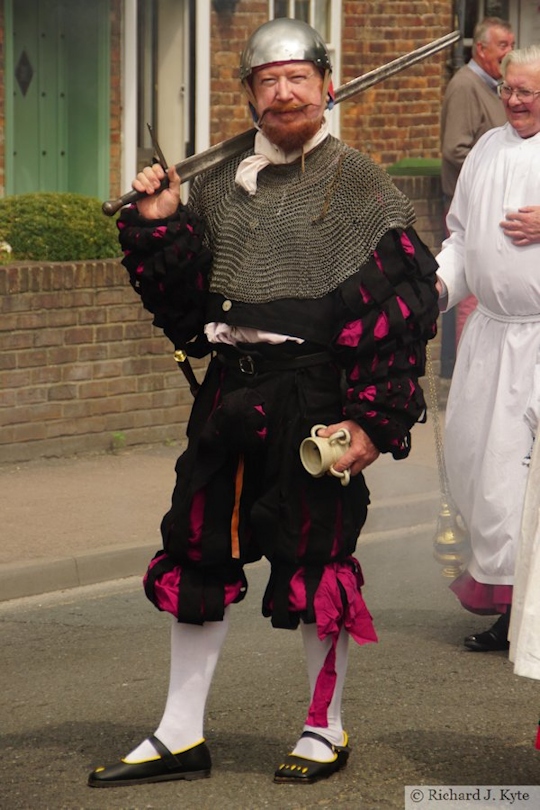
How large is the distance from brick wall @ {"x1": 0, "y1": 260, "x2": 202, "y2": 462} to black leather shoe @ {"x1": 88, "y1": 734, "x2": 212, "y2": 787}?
501 cm

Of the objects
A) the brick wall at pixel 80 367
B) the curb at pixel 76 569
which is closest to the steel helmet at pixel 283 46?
the curb at pixel 76 569

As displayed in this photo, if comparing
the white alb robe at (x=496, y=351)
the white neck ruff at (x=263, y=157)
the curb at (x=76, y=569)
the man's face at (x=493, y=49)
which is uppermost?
the man's face at (x=493, y=49)

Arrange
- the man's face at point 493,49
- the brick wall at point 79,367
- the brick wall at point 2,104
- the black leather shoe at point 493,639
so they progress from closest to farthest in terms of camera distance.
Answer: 1. the black leather shoe at point 493,639
2. the brick wall at point 79,367
3. the man's face at point 493,49
4. the brick wall at point 2,104

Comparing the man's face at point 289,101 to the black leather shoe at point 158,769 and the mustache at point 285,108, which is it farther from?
the black leather shoe at point 158,769

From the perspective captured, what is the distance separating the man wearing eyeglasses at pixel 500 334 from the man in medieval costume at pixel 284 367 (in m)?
1.43

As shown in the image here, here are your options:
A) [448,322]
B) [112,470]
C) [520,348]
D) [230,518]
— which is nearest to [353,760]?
[230,518]

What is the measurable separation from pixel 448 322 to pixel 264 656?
666cm

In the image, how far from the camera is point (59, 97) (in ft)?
44.9

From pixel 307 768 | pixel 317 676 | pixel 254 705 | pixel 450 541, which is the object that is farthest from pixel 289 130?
pixel 450 541

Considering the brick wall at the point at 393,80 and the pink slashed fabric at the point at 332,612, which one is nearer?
the pink slashed fabric at the point at 332,612

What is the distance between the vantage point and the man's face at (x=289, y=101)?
463 centimetres

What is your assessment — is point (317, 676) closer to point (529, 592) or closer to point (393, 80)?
point (529, 592)

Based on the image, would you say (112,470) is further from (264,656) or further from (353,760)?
(353,760)

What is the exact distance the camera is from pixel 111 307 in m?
10.1
